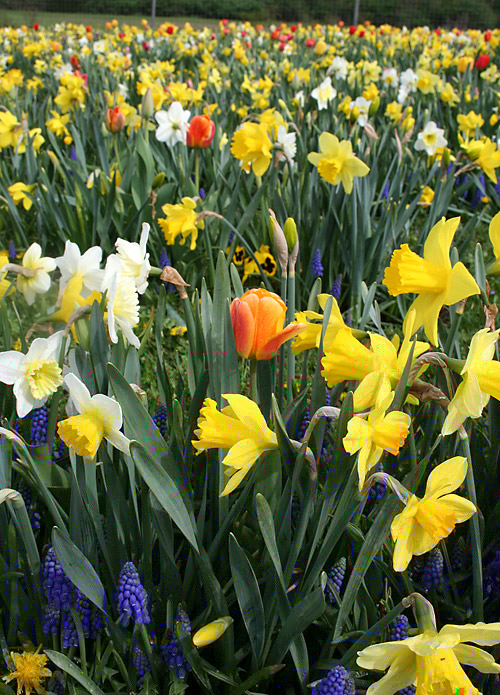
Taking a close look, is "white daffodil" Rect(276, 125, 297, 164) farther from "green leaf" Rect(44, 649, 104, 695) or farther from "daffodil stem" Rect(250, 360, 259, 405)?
"green leaf" Rect(44, 649, 104, 695)

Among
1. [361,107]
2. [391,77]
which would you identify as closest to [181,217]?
[361,107]

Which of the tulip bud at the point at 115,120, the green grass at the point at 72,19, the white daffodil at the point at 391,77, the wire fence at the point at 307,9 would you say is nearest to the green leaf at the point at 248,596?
the tulip bud at the point at 115,120

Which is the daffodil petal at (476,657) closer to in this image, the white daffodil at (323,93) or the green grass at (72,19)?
the white daffodil at (323,93)

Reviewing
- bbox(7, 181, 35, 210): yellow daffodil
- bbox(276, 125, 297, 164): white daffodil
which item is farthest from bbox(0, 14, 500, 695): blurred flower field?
bbox(7, 181, 35, 210): yellow daffodil

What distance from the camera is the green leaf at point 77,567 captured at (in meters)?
0.89

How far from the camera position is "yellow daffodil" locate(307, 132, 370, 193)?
1979 millimetres

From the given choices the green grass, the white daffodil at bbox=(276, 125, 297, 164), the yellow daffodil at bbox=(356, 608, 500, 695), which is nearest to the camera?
the yellow daffodil at bbox=(356, 608, 500, 695)

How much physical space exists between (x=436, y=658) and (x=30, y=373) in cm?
67

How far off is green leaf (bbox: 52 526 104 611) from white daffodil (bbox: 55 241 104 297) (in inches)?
17.1

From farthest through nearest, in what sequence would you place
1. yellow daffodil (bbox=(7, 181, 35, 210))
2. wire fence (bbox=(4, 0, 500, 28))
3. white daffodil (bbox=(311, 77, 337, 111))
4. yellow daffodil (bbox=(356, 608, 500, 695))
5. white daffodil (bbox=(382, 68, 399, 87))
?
wire fence (bbox=(4, 0, 500, 28))
white daffodil (bbox=(382, 68, 399, 87))
white daffodil (bbox=(311, 77, 337, 111))
yellow daffodil (bbox=(7, 181, 35, 210))
yellow daffodil (bbox=(356, 608, 500, 695))

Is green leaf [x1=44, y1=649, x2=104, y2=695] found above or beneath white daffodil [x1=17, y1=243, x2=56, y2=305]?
beneath

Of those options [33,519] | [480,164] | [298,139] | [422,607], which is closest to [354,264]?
[480,164]

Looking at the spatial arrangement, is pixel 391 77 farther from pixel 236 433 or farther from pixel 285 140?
pixel 236 433

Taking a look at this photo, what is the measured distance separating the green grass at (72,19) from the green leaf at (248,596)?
17016 millimetres
